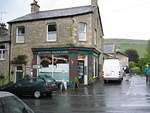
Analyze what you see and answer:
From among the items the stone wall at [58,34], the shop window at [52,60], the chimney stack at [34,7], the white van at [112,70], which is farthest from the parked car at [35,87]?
the chimney stack at [34,7]

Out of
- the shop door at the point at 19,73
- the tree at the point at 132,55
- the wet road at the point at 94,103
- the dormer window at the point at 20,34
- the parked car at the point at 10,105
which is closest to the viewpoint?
the parked car at the point at 10,105

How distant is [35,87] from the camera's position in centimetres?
1916

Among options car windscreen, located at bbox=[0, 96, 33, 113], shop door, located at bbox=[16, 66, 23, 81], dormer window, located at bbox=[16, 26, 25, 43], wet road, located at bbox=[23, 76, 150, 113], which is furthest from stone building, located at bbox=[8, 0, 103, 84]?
car windscreen, located at bbox=[0, 96, 33, 113]

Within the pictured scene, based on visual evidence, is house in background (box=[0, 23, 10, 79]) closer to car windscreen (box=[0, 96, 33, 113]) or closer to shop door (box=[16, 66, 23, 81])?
shop door (box=[16, 66, 23, 81])

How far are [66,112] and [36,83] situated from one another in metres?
7.38

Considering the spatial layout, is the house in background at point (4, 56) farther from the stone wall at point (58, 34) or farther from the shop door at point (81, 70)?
the shop door at point (81, 70)

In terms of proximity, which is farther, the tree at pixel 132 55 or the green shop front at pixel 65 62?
the tree at pixel 132 55

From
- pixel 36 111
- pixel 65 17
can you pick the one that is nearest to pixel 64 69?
pixel 65 17

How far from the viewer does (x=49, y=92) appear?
19.5 m

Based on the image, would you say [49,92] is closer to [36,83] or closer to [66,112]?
[36,83]

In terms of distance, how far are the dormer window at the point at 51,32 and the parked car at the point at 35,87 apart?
909cm

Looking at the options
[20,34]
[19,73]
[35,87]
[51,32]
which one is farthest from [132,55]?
[35,87]

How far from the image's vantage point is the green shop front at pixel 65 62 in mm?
26500

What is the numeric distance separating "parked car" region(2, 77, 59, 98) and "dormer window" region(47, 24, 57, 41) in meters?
9.09
